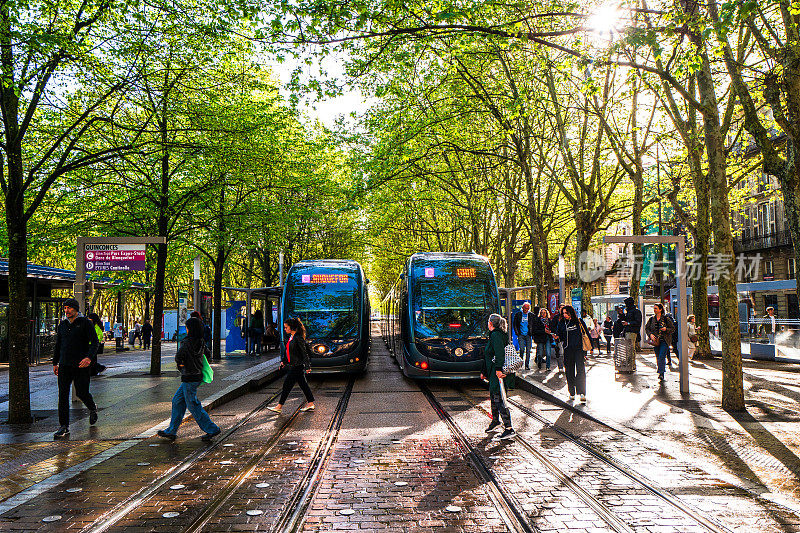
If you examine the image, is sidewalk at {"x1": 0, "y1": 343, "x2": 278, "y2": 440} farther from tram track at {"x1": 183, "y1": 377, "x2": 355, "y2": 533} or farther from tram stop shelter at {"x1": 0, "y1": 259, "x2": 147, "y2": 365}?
tram stop shelter at {"x1": 0, "y1": 259, "x2": 147, "y2": 365}

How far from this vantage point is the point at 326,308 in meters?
17.0

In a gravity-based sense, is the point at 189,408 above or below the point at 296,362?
below

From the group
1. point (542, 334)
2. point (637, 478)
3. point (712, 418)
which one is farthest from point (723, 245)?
point (542, 334)

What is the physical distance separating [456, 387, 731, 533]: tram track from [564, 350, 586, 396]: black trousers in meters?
1.94

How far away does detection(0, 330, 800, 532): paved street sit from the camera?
5.14 metres

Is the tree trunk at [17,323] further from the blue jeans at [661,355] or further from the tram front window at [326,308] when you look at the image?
the blue jeans at [661,355]

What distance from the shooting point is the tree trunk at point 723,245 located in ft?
33.3

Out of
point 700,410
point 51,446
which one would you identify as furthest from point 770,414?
point 51,446

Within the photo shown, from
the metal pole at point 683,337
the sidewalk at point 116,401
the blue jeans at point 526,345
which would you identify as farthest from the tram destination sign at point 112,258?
the blue jeans at point 526,345

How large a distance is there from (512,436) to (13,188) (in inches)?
331

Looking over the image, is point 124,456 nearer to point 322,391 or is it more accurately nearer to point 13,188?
point 13,188

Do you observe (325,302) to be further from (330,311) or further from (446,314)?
(446,314)

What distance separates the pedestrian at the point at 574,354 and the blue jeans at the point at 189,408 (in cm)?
615

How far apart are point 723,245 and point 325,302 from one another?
9.93 metres
